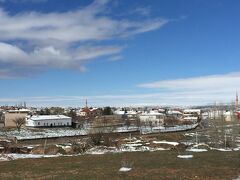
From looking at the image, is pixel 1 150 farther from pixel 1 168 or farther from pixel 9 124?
pixel 9 124

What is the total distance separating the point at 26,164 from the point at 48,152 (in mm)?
12725

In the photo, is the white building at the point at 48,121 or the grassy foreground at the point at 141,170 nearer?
the grassy foreground at the point at 141,170

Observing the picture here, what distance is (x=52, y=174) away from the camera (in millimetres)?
22500

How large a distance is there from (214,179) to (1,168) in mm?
13989

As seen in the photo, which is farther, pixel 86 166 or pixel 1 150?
pixel 1 150

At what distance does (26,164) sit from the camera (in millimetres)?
28312

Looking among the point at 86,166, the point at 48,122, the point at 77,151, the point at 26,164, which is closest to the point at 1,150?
the point at 77,151

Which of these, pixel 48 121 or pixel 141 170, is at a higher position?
pixel 141 170

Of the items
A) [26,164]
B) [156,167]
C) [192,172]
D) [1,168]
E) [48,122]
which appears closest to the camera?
[192,172]

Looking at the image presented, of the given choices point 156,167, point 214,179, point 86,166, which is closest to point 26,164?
point 86,166

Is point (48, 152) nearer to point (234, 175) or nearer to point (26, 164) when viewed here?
point (26, 164)

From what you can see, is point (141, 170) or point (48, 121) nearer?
point (141, 170)

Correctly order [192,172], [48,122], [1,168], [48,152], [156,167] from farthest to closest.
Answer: [48,122] < [48,152] < [1,168] < [156,167] < [192,172]

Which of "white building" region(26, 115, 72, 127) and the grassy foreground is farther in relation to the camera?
"white building" region(26, 115, 72, 127)
